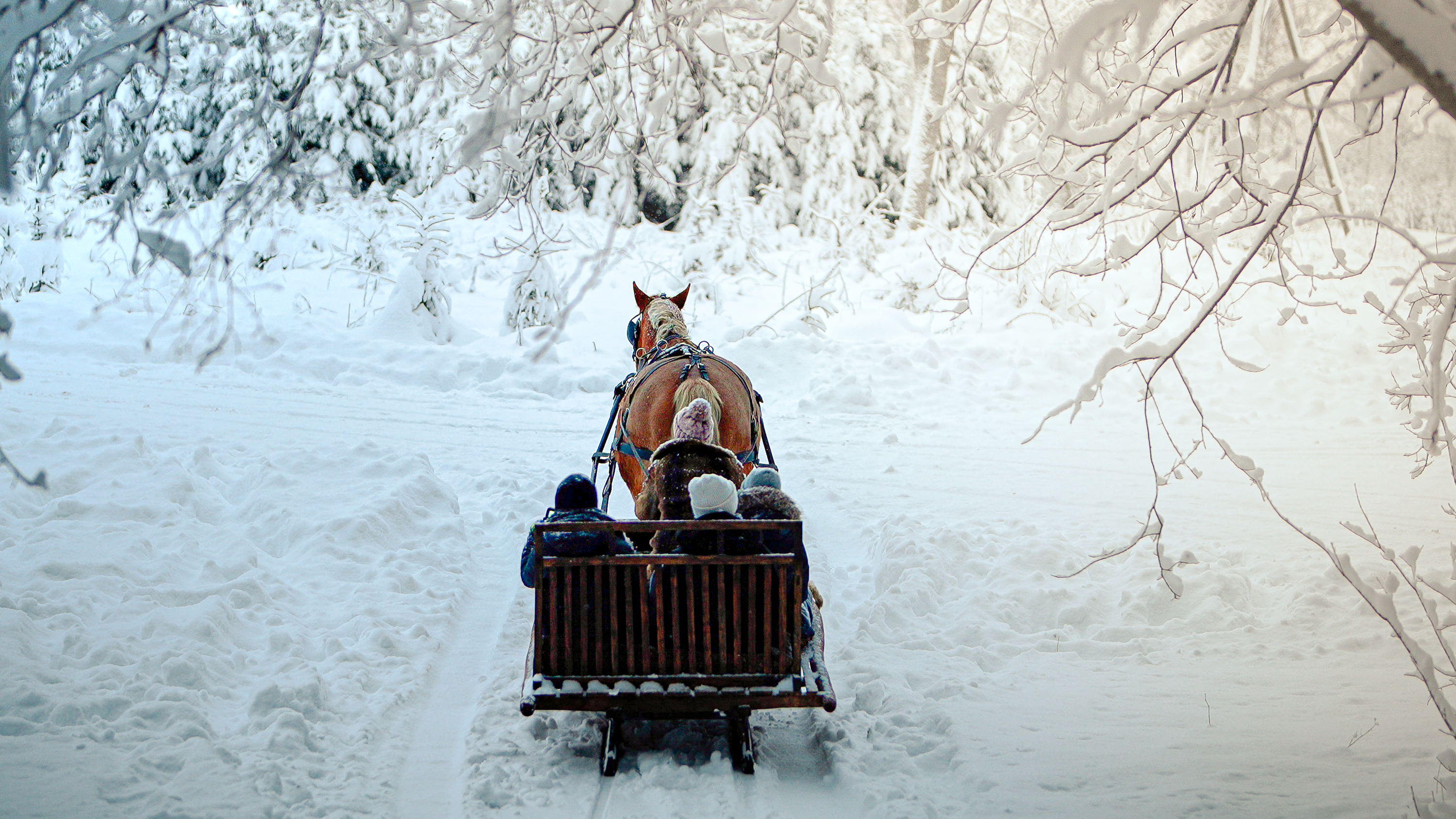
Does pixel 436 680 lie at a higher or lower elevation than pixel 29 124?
lower

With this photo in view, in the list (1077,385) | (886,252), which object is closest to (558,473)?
(1077,385)

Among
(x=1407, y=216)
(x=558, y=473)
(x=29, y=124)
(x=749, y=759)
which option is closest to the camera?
(x=29, y=124)

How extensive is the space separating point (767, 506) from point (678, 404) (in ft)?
3.62

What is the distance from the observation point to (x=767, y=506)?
3.62 meters

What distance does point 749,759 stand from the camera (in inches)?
132

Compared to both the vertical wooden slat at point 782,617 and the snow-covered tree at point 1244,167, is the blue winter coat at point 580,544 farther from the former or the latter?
the snow-covered tree at point 1244,167

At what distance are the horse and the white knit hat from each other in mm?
760

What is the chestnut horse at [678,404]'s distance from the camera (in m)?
4.58

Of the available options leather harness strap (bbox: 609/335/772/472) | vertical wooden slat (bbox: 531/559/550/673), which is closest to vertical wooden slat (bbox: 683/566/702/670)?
vertical wooden slat (bbox: 531/559/550/673)

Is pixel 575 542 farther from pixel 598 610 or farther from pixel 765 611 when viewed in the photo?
pixel 765 611

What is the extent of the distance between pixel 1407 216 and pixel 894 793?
1608cm

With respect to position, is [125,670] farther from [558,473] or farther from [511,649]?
[558,473]

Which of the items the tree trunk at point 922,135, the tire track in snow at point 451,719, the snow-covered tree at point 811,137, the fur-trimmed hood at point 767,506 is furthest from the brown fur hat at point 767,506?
the tree trunk at point 922,135

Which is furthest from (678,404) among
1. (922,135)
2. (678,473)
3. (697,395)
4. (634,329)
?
(922,135)
